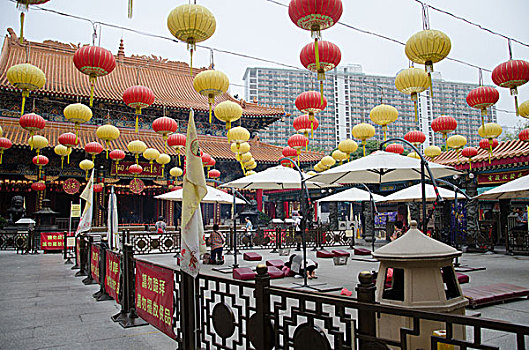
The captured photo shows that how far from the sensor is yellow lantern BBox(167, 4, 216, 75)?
6031 millimetres

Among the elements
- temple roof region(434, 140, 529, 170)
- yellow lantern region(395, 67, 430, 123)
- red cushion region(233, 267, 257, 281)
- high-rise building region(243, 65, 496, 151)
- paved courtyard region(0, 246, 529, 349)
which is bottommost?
paved courtyard region(0, 246, 529, 349)

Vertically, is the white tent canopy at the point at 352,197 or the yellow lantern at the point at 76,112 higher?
the yellow lantern at the point at 76,112

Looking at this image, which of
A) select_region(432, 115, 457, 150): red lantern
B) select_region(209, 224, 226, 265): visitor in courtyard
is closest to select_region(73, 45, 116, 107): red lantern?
select_region(209, 224, 226, 265): visitor in courtyard

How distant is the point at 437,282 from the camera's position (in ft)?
9.34

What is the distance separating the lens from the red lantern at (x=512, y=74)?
23.5 ft

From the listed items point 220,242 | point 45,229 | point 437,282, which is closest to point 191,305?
point 437,282

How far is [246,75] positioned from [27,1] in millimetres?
76683

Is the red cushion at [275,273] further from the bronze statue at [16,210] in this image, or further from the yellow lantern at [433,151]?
the bronze statue at [16,210]

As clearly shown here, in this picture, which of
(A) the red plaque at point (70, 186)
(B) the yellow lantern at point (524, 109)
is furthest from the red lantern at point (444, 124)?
(A) the red plaque at point (70, 186)

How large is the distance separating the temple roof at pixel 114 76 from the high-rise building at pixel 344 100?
4327cm

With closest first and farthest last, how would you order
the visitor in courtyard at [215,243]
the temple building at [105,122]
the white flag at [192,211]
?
the white flag at [192,211]
the visitor in courtyard at [215,243]
the temple building at [105,122]

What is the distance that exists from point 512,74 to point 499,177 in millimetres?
9594

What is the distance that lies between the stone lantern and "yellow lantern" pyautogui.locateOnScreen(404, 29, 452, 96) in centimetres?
448

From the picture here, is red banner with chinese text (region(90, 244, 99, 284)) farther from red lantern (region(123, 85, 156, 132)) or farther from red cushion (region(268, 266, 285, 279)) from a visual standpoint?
red cushion (region(268, 266, 285, 279))
